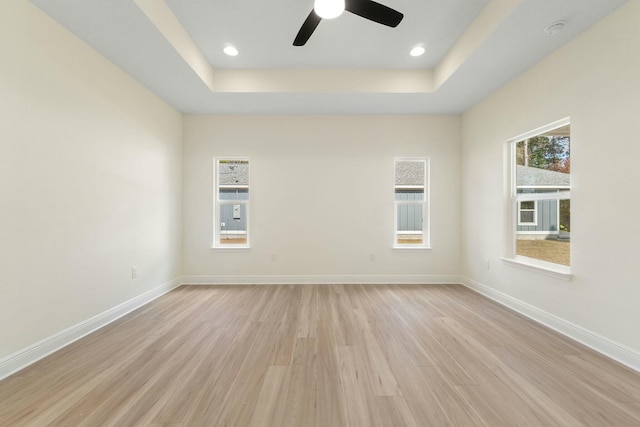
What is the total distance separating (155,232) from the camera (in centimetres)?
332

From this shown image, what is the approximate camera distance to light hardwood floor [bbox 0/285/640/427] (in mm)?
1361

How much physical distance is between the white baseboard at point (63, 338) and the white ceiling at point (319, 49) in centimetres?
259

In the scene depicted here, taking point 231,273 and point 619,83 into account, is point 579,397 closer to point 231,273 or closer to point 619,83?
point 619,83

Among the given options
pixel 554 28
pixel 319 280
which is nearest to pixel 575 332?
pixel 554 28

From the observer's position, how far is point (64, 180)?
6.86ft

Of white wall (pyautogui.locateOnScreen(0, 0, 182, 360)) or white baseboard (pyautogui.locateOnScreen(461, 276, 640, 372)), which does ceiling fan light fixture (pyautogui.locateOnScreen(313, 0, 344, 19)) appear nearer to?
white wall (pyautogui.locateOnScreen(0, 0, 182, 360))

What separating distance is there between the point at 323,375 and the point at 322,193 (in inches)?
107

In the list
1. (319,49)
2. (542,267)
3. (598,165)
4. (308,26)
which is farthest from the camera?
(319,49)

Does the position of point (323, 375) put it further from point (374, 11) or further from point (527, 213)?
point (527, 213)

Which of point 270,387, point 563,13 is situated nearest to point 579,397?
point 270,387

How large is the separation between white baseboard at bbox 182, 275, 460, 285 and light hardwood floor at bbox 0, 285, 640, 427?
3.91ft

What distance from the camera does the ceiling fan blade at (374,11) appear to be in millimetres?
1669

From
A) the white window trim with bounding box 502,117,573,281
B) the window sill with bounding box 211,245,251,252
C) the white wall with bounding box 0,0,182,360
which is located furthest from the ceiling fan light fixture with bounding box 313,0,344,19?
the window sill with bounding box 211,245,251,252

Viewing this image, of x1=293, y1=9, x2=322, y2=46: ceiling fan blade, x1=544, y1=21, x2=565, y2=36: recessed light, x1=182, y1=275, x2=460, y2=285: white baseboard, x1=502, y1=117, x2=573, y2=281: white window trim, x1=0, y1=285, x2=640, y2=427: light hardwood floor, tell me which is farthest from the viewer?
x1=182, y1=275, x2=460, y2=285: white baseboard
